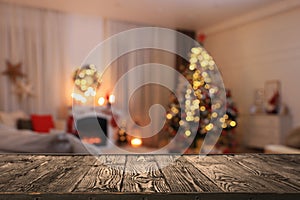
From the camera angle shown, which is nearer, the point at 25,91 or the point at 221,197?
the point at 221,197

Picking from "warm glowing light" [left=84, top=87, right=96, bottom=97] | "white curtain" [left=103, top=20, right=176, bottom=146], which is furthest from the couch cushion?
"warm glowing light" [left=84, top=87, right=96, bottom=97]

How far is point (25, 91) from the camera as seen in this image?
5.91 meters

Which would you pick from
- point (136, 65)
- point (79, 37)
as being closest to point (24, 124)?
point (79, 37)

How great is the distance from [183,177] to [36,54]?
594 cm

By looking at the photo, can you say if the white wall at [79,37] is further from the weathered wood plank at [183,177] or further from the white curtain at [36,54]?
the weathered wood plank at [183,177]

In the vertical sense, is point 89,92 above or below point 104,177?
above

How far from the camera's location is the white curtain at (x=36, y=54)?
582 cm

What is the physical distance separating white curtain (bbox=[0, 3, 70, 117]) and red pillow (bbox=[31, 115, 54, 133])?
479 millimetres

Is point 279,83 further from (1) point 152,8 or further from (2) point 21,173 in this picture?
(2) point 21,173

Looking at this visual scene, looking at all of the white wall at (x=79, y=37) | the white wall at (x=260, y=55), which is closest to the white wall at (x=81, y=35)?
the white wall at (x=79, y=37)

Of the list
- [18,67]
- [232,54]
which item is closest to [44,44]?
[18,67]

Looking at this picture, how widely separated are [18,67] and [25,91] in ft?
1.64

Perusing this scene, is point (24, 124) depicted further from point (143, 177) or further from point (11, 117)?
point (143, 177)

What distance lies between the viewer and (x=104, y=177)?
838 millimetres
